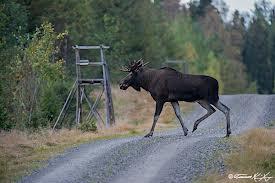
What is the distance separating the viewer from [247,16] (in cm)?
10619

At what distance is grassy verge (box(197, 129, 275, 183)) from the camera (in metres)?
14.1

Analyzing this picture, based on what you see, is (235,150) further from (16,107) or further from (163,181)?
(16,107)

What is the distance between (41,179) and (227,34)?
293 ft

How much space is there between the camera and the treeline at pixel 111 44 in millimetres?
26609

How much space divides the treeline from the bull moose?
5.28 meters

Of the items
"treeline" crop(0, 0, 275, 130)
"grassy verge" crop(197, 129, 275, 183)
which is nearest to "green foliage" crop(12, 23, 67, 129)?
"treeline" crop(0, 0, 275, 130)

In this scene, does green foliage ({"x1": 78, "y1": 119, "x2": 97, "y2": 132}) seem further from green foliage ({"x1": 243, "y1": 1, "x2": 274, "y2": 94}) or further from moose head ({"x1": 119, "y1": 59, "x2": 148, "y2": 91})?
green foliage ({"x1": 243, "y1": 1, "x2": 274, "y2": 94})

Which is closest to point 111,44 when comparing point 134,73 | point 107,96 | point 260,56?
point 107,96

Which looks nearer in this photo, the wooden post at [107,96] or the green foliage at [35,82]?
the green foliage at [35,82]

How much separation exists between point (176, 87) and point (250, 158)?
5.96m

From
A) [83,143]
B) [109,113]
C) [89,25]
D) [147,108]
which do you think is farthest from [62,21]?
[83,143]

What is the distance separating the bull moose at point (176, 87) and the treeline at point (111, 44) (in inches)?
208

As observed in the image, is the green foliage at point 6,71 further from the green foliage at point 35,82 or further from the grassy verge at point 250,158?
the grassy verge at point 250,158
